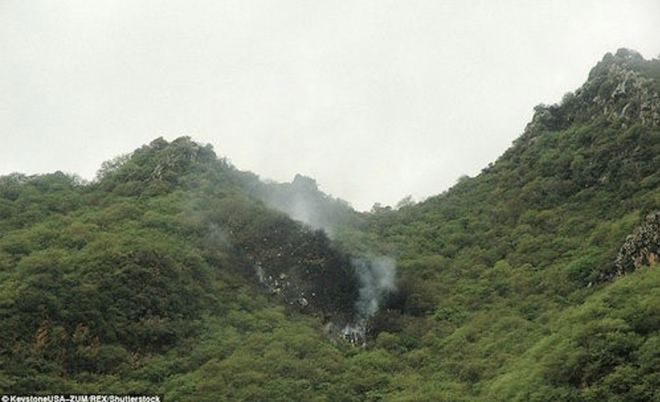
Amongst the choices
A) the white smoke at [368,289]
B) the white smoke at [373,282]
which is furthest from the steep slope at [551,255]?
the white smoke at [368,289]

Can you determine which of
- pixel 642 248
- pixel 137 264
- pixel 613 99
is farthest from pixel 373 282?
pixel 613 99

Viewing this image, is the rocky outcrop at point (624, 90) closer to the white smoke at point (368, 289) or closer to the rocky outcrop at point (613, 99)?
the rocky outcrop at point (613, 99)

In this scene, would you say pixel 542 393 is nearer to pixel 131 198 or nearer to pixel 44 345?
pixel 44 345

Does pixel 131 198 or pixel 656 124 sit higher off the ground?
pixel 131 198

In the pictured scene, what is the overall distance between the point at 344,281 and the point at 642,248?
24.0m

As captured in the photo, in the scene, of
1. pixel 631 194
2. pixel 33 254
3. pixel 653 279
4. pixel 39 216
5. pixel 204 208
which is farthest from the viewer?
pixel 204 208

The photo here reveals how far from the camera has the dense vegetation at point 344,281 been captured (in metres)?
39.5

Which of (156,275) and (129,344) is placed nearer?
(129,344)

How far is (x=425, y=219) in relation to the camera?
250ft

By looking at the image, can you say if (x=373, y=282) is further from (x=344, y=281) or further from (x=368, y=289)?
(x=344, y=281)

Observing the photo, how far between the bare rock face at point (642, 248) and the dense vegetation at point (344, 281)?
0.41 m

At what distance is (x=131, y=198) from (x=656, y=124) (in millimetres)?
47419

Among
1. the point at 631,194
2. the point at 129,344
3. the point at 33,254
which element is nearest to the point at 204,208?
the point at 33,254

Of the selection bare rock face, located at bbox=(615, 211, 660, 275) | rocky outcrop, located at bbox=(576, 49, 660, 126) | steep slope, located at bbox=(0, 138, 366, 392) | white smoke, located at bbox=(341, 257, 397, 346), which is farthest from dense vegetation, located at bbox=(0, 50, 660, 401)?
white smoke, located at bbox=(341, 257, 397, 346)
